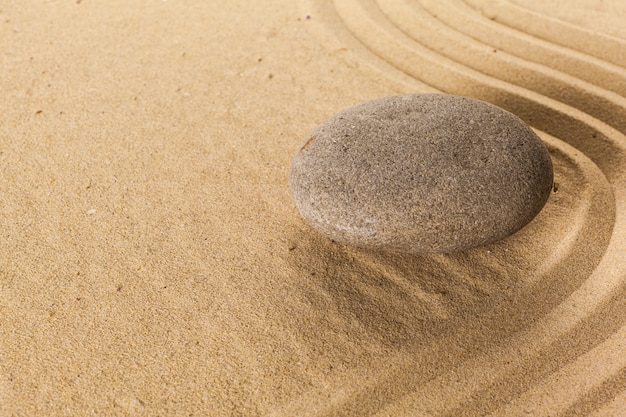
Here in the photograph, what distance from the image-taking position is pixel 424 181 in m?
2.42

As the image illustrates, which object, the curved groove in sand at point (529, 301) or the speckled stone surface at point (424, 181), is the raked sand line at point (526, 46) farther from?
the speckled stone surface at point (424, 181)

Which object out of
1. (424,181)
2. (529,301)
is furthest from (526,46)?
(529,301)

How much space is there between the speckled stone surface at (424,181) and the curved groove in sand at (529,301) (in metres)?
0.17

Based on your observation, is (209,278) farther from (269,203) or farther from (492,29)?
(492,29)

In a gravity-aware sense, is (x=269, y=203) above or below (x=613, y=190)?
below

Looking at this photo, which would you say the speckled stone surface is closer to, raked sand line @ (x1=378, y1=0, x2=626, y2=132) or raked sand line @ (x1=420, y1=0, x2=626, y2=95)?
raked sand line @ (x1=378, y1=0, x2=626, y2=132)

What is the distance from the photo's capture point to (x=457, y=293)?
8.11 feet

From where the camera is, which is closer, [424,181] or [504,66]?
[424,181]

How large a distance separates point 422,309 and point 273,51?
7.95 feet

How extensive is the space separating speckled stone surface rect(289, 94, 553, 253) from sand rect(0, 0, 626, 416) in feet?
0.68

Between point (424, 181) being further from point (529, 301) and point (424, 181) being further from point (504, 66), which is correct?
point (504, 66)

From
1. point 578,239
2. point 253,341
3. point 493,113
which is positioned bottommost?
point 253,341

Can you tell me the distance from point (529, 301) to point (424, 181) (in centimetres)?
69

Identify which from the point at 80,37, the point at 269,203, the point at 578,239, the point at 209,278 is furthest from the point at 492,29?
the point at 80,37
